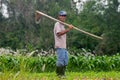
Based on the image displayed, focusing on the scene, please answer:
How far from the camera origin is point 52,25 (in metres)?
46.2

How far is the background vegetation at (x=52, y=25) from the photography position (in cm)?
4141

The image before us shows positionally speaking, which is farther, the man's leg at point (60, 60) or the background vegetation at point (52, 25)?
the background vegetation at point (52, 25)

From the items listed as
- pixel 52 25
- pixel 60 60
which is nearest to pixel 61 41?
pixel 60 60

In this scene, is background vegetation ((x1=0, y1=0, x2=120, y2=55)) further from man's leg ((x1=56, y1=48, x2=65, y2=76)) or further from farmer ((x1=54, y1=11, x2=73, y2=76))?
farmer ((x1=54, y1=11, x2=73, y2=76))

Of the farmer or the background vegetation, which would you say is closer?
the farmer

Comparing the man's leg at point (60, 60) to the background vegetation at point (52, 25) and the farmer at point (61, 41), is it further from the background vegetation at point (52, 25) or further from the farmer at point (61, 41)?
the background vegetation at point (52, 25)

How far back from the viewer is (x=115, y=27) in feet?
136

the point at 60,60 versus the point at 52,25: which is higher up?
the point at 60,60

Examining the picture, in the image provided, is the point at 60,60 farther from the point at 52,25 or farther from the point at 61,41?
the point at 52,25

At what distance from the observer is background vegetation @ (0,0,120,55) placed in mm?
41406

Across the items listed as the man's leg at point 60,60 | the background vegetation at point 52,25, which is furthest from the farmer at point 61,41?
the background vegetation at point 52,25

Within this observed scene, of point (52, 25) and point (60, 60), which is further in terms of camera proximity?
point (52, 25)

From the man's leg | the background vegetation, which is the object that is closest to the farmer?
the man's leg

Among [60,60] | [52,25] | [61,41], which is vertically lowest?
[52,25]
